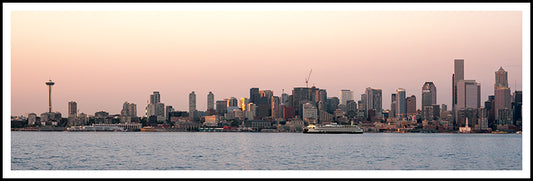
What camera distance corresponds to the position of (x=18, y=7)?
3394 centimetres

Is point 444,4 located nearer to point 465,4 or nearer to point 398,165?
point 465,4

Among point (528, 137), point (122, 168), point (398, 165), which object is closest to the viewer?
point (528, 137)

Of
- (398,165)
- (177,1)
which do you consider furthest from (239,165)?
(177,1)

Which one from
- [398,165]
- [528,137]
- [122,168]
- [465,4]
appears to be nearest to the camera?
[465,4]

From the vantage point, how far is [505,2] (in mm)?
33094

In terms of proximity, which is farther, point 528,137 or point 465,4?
point 528,137

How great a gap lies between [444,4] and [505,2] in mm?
3657

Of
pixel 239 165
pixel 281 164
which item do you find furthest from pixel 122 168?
pixel 281 164

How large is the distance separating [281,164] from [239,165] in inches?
170

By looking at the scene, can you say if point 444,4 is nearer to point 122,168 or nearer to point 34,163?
point 122,168

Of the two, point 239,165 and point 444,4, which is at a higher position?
point 444,4

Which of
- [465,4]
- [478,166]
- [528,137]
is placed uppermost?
[465,4]

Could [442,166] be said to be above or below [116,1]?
below

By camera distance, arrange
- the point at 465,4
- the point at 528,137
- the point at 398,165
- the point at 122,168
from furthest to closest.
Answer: the point at 398,165, the point at 122,168, the point at 528,137, the point at 465,4
